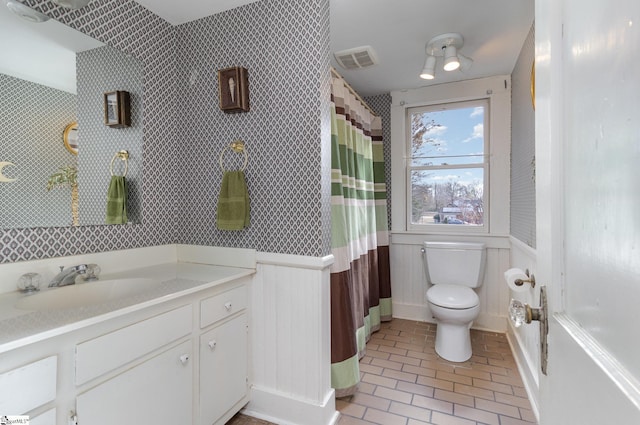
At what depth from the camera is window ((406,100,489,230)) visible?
9.14 feet

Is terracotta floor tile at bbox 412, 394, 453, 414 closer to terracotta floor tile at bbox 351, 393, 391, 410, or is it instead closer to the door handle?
terracotta floor tile at bbox 351, 393, 391, 410

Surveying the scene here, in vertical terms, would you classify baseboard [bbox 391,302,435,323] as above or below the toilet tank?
below

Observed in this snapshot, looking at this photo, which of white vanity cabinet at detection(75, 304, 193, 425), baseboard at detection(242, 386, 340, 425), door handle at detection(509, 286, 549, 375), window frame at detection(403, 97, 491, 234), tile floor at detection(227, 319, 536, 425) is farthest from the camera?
window frame at detection(403, 97, 491, 234)

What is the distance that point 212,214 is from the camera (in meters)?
1.81

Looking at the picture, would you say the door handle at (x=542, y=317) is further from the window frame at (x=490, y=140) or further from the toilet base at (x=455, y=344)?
the window frame at (x=490, y=140)

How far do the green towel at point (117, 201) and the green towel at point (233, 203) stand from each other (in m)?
0.49

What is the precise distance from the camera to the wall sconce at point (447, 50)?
198 centimetres

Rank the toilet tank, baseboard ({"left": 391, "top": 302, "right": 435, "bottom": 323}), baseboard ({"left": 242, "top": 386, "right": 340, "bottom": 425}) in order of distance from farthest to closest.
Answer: baseboard ({"left": 391, "top": 302, "right": 435, "bottom": 323}) < the toilet tank < baseboard ({"left": 242, "top": 386, "right": 340, "bottom": 425})

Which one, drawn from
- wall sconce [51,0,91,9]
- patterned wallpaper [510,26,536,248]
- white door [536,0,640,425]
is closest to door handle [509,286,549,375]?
white door [536,0,640,425]

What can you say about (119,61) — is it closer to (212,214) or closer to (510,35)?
(212,214)

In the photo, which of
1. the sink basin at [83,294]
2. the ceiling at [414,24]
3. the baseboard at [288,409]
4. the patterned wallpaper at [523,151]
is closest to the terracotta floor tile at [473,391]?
the baseboard at [288,409]

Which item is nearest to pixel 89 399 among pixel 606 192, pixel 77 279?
pixel 77 279

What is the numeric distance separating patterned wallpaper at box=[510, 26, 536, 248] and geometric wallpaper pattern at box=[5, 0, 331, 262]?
1.34m

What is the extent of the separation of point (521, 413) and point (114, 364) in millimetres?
2026
